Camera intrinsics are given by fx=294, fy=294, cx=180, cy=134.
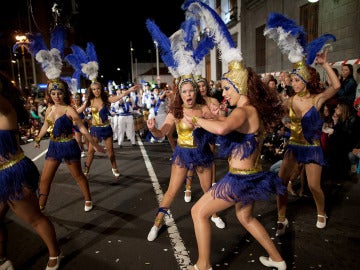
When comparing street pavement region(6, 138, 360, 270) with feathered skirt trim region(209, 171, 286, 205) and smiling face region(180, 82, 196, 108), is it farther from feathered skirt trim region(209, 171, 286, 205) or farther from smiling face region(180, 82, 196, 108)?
smiling face region(180, 82, 196, 108)

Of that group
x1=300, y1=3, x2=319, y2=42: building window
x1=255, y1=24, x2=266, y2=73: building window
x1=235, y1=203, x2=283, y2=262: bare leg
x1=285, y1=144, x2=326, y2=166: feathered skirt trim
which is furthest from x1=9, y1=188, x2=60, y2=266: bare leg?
x1=255, y1=24, x2=266, y2=73: building window

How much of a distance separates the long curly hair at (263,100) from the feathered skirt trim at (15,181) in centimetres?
229

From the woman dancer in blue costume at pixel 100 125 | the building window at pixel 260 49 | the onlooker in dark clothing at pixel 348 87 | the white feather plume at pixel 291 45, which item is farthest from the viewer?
the building window at pixel 260 49

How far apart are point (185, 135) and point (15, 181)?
6.60ft

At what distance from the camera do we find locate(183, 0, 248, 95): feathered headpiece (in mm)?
2729

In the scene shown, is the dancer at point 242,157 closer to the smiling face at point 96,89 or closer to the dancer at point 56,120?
the dancer at point 56,120

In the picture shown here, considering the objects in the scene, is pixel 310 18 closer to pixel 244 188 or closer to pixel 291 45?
pixel 291 45

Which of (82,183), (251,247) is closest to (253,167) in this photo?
(251,247)

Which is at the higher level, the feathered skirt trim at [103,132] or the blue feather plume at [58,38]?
the blue feather plume at [58,38]

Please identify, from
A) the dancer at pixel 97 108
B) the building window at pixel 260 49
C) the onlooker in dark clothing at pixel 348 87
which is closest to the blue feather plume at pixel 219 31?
the dancer at pixel 97 108

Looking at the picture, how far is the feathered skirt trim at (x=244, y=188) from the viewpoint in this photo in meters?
2.65

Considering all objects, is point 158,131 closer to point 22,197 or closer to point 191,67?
point 191,67

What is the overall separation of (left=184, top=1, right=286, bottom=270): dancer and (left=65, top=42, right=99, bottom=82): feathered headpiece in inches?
181

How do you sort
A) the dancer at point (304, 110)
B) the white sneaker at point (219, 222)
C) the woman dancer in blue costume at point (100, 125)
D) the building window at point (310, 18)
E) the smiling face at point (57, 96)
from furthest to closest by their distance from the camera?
the building window at point (310, 18) → the woman dancer in blue costume at point (100, 125) → the smiling face at point (57, 96) → the white sneaker at point (219, 222) → the dancer at point (304, 110)
